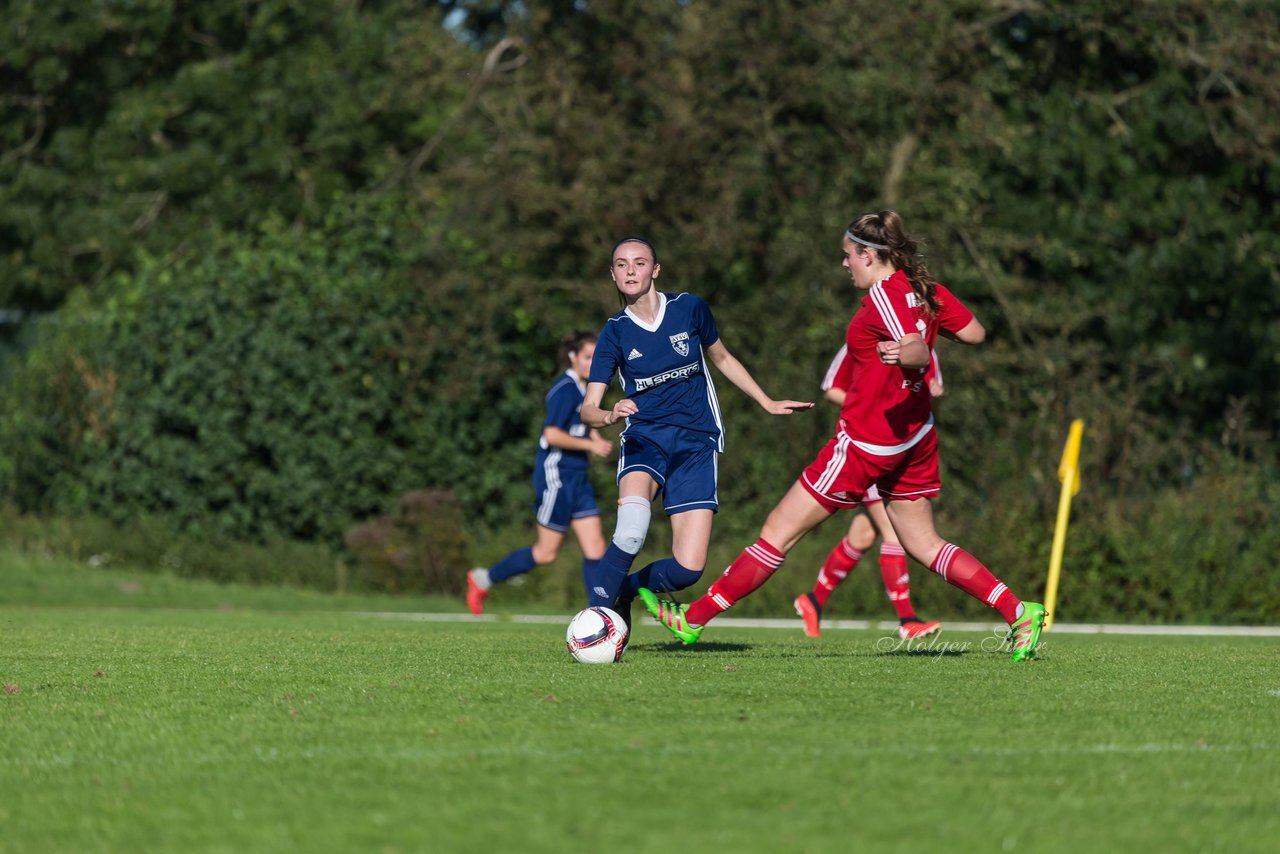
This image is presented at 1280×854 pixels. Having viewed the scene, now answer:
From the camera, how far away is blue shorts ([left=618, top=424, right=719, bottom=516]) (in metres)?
9.02

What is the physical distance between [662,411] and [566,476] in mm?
5082

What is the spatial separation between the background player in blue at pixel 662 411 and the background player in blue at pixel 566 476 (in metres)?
3.69

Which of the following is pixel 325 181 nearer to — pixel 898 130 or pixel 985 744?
pixel 898 130

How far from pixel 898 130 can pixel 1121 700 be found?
585 inches

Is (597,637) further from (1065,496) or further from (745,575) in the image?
(1065,496)

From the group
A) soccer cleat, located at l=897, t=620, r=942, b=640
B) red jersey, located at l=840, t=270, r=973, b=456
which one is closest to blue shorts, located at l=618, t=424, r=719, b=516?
red jersey, located at l=840, t=270, r=973, b=456

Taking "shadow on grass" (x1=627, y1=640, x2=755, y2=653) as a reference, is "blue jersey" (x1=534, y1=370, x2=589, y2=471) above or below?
below

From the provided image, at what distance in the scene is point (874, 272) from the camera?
8.77 m

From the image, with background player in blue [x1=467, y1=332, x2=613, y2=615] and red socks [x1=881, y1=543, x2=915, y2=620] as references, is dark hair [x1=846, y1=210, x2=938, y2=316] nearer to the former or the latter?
red socks [x1=881, y1=543, x2=915, y2=620]

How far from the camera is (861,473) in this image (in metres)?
8.74

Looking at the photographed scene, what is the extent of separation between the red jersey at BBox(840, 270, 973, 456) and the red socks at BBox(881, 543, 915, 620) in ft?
11.1

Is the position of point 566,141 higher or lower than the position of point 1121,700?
lower

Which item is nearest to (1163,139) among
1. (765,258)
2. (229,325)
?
(765,258)

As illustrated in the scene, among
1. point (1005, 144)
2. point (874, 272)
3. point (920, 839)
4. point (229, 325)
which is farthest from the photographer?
point (229, 325)
